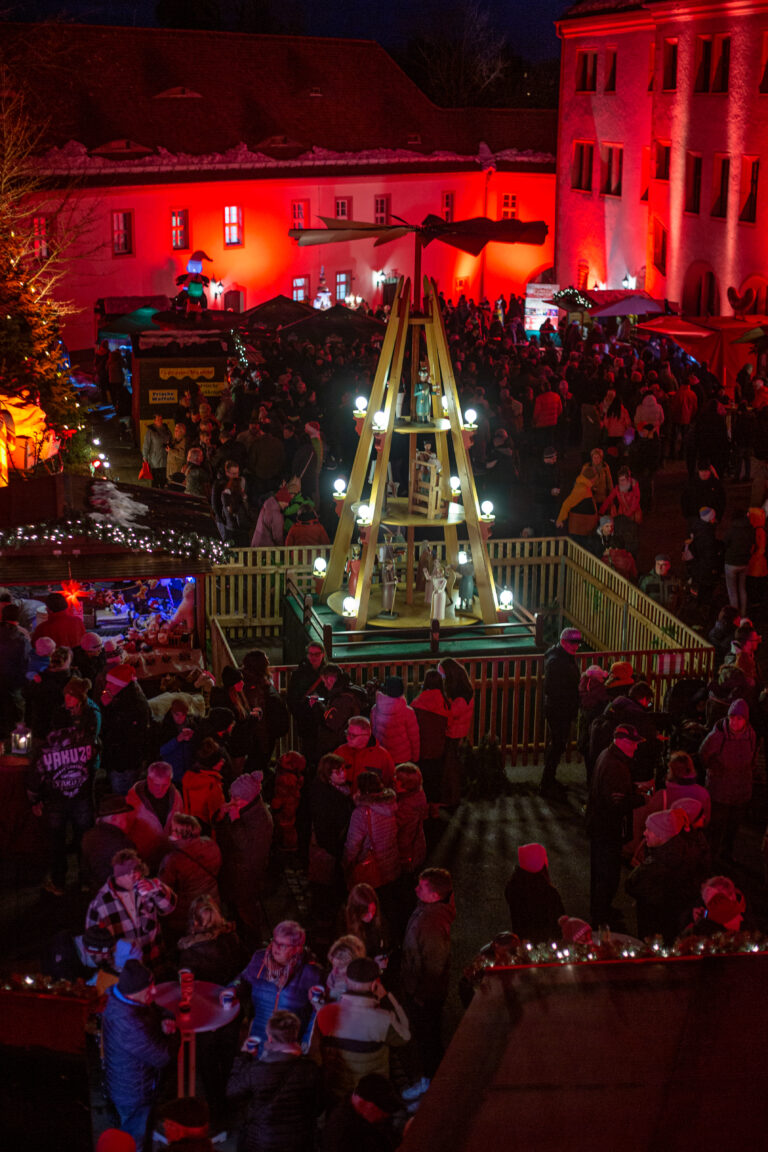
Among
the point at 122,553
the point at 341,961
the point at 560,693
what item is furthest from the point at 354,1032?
the point at 122,553

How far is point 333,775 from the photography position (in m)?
9.06

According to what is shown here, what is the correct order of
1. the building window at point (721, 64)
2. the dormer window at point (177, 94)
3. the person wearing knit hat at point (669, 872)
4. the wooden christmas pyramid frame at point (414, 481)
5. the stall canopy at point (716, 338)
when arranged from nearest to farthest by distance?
the person wearing knit hat at point (669, 872) < the wooden christmas pyramid frame at point (414, 481) < the stall canopy at point (716, 338) < the building window at point (721, 64) < the dormer window at point (177, 94)

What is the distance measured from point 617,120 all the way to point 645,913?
34131 millimetres

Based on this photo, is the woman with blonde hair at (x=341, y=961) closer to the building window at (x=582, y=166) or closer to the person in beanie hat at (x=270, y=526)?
the person in beanie hat at (x=270, y=526)

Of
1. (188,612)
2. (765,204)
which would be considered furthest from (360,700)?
(765,204)

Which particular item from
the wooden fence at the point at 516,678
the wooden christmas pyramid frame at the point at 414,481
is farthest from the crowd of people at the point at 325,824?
the wooden christmas pyramid frame at the point at 414,481

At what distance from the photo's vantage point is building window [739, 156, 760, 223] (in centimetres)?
3250

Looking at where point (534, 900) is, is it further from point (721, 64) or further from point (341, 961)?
point (721, 64)

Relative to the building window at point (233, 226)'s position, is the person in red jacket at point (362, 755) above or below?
below

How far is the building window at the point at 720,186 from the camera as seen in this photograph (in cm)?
3369

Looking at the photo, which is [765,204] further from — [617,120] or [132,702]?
[132,702]

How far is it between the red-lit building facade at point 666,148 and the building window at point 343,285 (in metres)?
6.28

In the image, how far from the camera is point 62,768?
9.36m

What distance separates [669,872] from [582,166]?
117ft
